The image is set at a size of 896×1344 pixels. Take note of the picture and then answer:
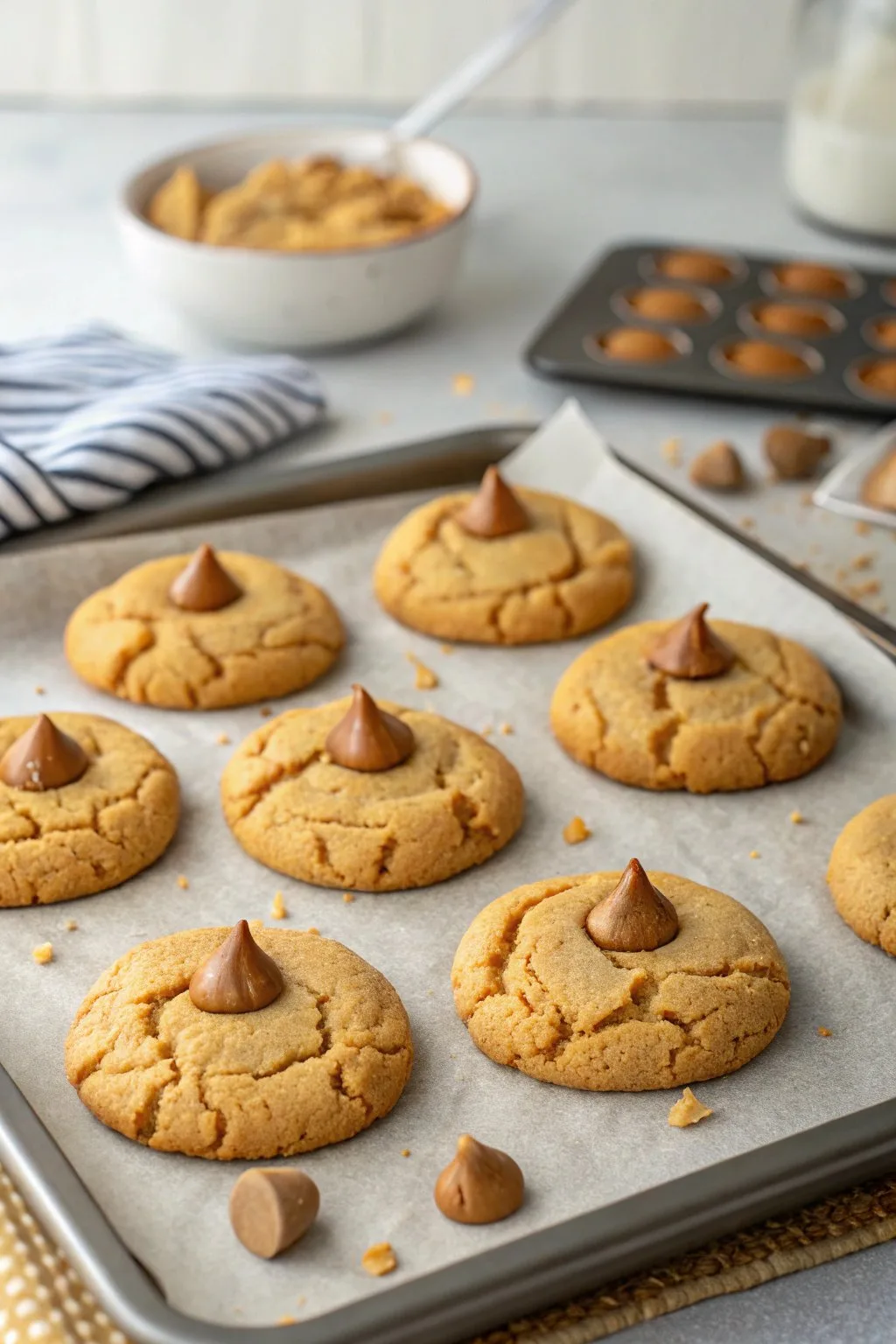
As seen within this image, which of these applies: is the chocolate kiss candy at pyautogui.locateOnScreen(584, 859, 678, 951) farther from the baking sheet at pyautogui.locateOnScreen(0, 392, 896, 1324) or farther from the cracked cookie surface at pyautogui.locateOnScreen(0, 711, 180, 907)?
the cracked cookie surface at pyautogui.locateOnScreen(0, 711, 180, 907)

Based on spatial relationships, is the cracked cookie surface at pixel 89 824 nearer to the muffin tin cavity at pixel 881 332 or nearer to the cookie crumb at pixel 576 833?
the cookie crumb at pixel 576 833

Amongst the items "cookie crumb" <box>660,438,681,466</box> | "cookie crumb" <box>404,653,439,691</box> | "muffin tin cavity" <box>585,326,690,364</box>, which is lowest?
"cookie crumb" <box>404,653,439,691</box>

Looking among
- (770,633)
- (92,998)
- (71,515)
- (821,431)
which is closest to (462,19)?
(821,431)

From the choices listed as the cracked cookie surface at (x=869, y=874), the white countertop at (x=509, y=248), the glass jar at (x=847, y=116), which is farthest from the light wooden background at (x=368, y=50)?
the cracked cookie surface at (x=869, y=874)

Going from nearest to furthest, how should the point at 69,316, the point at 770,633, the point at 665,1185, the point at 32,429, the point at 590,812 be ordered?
the point at 665,1185, the point at 590,812, the point at 770,633, the point at 32,429, the point at 69,316

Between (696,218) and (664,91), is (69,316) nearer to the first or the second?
(696,218)

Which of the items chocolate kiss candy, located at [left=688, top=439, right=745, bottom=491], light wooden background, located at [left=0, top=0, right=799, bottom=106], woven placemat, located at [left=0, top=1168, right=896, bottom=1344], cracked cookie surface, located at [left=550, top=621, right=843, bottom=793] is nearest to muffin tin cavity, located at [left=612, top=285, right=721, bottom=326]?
chocolate kiss candy, located at [left=688, top=439, right=745, bottom=491]
